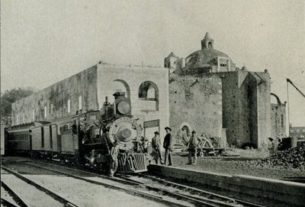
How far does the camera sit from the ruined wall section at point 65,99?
1032 inches

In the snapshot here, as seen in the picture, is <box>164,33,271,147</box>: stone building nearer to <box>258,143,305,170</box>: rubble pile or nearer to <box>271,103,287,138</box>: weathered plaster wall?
<box>271,103,287,138</box>: weathered plaster wall

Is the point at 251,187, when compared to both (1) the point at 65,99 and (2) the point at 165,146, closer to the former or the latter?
(2) the point at 165,146

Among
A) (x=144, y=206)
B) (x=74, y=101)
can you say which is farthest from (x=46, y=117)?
(x=144, y=206)

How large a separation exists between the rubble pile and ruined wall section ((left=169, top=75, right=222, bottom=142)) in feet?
56.2

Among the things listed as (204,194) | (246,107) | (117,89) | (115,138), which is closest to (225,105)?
(246,107)

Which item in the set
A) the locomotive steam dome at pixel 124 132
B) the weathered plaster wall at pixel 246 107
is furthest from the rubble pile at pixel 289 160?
the weathered plaster wall at pixel 246 107

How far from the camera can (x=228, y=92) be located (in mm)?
36719

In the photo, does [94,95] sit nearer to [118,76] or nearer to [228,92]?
[118,76]

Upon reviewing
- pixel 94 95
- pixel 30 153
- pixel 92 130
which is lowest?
pixel 30 153

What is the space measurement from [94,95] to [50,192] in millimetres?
16042

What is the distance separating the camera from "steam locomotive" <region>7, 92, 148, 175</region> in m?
12.9

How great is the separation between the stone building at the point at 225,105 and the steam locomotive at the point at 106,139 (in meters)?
16.6

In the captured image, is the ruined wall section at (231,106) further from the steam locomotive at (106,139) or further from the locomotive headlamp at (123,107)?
the locomotive headlamp at (123,107)

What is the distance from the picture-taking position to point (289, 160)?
14.0m
